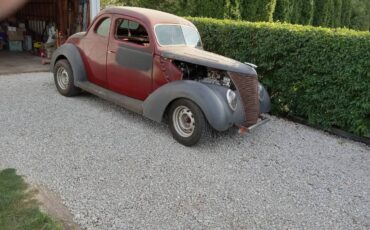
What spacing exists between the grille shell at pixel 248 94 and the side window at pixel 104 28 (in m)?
2.46

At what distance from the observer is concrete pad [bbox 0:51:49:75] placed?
9063 millimetres

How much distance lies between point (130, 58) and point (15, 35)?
8.87 metres

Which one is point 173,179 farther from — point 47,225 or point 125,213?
point 47,225

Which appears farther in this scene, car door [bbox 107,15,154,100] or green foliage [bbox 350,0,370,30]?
green foliage [bbox 350,0,370,30]

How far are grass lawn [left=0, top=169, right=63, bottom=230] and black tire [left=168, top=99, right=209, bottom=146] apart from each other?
215 centimetres

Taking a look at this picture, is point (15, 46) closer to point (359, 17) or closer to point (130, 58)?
point (130, 58)

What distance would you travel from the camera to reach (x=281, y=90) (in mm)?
6676

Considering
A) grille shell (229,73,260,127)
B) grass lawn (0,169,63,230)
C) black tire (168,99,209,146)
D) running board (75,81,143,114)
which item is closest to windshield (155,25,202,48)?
running board (75,81,143,114)

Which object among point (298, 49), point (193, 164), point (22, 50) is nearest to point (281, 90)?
point (298, 49)

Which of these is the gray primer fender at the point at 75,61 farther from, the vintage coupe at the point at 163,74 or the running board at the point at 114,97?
the running board at the point at 114,97

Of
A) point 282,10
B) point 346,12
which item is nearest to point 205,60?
point 282,10

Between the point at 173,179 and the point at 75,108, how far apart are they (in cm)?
291

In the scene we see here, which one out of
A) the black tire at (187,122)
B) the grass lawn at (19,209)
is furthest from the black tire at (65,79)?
the grass lawn at (19,209)

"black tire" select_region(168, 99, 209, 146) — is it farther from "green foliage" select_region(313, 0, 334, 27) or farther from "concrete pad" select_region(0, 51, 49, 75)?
"green foliage" select_region(313, 0, 334, 27)
